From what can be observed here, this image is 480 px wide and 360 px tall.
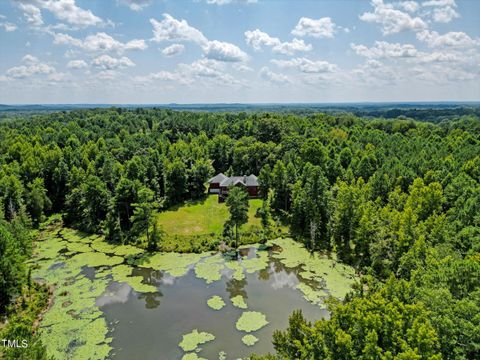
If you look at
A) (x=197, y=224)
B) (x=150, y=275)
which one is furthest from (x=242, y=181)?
(x=150, y=275)

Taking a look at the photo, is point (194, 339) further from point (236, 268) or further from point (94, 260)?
point (94, 260)

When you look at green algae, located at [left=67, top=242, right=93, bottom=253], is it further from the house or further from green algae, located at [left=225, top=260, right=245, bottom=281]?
the house

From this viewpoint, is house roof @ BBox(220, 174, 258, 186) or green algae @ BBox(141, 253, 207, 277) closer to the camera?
green algae @ BBox(141, 253, 207, 277)

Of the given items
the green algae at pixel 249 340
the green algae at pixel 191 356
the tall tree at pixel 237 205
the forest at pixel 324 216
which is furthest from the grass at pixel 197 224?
the green algae at pixel 191 356

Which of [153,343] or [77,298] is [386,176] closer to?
[153,343]

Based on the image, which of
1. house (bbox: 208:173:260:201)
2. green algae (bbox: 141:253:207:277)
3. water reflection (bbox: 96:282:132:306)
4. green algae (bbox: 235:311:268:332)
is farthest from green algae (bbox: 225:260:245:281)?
house (bbox: 208:173:260:201)

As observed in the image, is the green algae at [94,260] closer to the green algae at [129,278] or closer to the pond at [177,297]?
the pond at [177,297]

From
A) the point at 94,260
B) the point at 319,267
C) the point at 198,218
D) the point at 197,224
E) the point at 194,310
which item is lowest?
the point at 194,310
